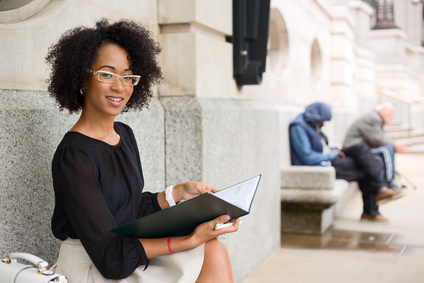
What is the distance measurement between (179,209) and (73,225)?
0.40m

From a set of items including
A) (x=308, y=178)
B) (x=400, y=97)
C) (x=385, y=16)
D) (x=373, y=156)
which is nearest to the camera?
(x=308, y=178)

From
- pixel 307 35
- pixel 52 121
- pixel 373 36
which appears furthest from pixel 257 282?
pixel 373 36

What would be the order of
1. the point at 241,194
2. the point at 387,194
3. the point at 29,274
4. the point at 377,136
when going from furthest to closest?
1. the point at 377,136
2. the point at 387,194
3. the point at 241,194
4. the point at 29,274

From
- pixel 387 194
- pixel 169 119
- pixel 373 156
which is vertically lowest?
pixel 387 194

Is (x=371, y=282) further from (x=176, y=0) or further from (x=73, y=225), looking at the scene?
(x=73, y=225)

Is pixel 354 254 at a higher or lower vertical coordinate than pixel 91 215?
lower

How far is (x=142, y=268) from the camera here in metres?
2.30

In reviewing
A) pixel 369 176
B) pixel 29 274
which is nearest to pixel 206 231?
pixel 29 274

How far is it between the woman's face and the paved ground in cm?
254

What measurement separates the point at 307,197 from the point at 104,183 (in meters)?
4.14

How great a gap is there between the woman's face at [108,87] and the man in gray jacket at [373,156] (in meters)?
5.24

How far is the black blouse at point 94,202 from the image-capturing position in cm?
211

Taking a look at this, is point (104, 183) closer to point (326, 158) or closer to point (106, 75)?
point (106, 75)

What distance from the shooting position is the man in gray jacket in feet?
23.2
